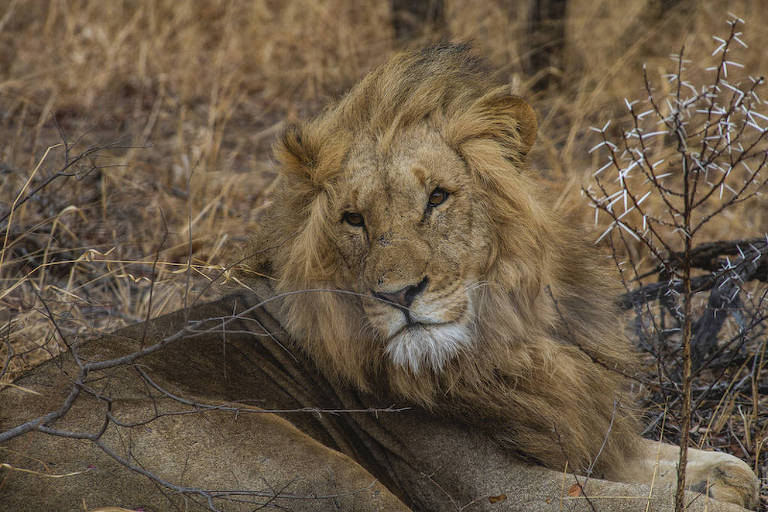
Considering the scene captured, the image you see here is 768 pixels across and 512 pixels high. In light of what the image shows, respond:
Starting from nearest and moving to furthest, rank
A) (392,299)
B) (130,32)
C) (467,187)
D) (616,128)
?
1. (392,299)
2. (467,187)
3. (616,128)
4. (130,32)

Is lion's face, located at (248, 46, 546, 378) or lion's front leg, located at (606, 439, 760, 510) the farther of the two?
lion's front leg, located at (606, 439, 760, 510)

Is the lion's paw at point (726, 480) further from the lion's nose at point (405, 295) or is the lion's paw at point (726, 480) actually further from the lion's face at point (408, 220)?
the lion's nose at point (405, 295)

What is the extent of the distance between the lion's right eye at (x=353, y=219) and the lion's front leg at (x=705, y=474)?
1.32 m

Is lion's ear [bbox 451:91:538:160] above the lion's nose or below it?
above


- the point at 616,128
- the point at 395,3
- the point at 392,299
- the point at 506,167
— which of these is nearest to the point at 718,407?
the point at 506,167

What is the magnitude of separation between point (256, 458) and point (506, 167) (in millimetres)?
1271

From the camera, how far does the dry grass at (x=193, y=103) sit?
5090 millimetres

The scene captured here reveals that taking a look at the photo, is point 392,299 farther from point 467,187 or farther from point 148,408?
point 148,408

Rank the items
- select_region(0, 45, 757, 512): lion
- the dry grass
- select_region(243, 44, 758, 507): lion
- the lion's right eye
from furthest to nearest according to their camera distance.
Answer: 1. the dry grass
2. the lion's right eye
3. select_region(243, 44, 758, 507): lion
4. select_region(0, 45, 757, 512): lion

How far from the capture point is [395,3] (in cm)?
785

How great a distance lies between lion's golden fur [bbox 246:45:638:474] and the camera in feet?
9.39

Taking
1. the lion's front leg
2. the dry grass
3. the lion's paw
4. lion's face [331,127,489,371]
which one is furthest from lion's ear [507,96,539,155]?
the dry grass

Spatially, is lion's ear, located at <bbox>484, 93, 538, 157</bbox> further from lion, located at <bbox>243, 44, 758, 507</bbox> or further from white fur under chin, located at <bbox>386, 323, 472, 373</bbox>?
white fur under chin, located at <bbox>386, 323, 472, 373</bbox>

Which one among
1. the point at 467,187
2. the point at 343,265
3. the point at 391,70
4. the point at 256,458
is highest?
the point at 391,70
